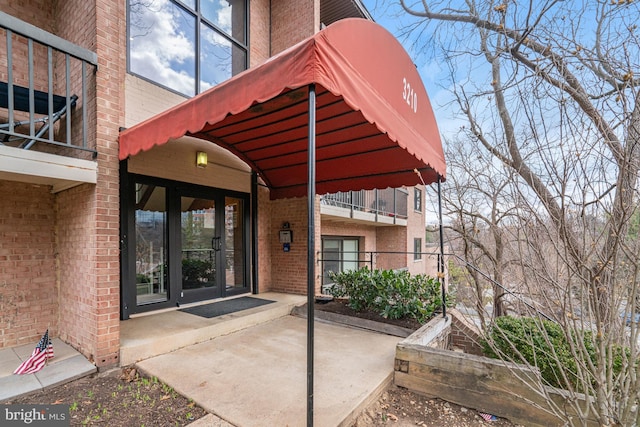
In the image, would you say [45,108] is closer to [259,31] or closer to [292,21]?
[259,31]

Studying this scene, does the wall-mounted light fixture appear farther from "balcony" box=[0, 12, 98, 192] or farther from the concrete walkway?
the concrete walkway

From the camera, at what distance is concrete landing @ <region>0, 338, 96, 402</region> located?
8.47ft

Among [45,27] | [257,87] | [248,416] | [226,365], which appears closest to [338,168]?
[257,87]

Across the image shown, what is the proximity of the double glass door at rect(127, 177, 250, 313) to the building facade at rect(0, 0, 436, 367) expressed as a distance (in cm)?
2

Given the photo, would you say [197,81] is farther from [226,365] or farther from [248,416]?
[248,416]

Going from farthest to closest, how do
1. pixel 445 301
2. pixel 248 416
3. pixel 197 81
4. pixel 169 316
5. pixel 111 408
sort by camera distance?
pixel 197 81 → pixel 445 301 → pixel 169 316 → pixel 111 408 → pixel 248 416

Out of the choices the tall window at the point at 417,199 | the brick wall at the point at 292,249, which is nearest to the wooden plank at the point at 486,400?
the brick wall at the point at 292,249

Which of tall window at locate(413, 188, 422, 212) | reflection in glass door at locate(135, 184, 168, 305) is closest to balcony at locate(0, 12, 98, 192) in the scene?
reflection in glass door at locate(135, 184, 168, 305)

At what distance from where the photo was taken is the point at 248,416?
227 cm

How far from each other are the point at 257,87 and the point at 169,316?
3.59 metres

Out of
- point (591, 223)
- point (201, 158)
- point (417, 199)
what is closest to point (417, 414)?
point (591, 223)

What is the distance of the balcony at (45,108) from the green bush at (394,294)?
393 centimetres

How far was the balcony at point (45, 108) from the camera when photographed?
2596 millimetres

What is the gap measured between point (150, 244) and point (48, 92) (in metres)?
2.37
